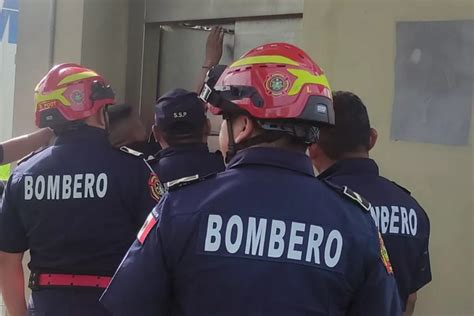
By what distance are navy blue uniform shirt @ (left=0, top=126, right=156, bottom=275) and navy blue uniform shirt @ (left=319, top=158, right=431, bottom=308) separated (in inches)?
33.7

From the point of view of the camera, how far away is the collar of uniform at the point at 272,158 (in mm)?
1745

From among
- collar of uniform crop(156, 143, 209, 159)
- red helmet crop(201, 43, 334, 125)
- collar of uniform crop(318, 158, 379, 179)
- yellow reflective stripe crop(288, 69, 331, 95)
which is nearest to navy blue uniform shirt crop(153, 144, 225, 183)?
collar of uniform crop(156, 143, 209, 159)

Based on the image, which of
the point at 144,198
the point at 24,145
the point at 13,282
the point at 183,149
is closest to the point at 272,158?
the point at 144,198

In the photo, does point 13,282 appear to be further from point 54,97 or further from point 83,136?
point 54,97

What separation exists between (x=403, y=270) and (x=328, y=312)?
873 millimetres

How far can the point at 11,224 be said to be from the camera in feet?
9.55

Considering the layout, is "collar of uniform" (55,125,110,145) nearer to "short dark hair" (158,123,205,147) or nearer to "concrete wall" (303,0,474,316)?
"short dark hair" (158,123,205,147)

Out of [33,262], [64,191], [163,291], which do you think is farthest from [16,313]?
[163,291]

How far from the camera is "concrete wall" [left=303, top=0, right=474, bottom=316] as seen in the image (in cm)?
330

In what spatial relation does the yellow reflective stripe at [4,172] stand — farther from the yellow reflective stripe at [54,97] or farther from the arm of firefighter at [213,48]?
the yellow reflective stripe at [54,97]

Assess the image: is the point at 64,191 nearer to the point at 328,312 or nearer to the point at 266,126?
the point at 266,126

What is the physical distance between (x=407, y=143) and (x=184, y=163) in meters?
1.15

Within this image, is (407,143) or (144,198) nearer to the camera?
(144,198)

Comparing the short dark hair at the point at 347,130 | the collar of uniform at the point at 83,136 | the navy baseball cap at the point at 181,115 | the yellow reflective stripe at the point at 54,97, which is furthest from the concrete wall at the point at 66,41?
the short dark hair at the point at 347,130
